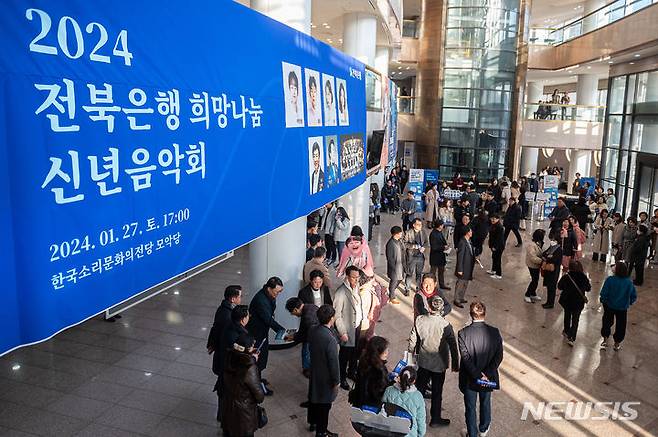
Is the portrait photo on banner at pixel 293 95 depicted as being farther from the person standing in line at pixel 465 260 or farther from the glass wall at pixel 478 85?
the glass wall at pixel 478 85

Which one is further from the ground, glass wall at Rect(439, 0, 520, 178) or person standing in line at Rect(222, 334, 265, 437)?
glass wall at Rect(439, 0, 520, 178)

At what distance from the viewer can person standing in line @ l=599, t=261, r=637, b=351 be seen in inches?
297

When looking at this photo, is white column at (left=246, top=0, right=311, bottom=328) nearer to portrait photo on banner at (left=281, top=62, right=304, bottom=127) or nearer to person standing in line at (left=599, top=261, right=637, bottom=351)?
portrait photo on banner at (left=281, top=62, right=304, bottom=127)

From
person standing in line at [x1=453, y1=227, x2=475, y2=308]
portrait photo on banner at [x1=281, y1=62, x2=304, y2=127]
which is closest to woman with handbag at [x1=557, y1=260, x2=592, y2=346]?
person standing in line at [x1=453, y1=227, x2=475, y2=308]

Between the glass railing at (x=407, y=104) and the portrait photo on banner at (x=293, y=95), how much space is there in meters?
22.6

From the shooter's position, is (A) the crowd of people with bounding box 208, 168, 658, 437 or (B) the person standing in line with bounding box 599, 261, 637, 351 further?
(B) the person standing in line with bounding box 599, 261, 637, 351

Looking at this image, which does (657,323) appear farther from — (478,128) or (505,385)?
(478,128)

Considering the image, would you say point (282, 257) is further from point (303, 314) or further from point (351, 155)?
point (351, 155)

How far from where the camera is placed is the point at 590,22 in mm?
22000

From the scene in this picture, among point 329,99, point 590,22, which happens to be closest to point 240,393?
point 329,99

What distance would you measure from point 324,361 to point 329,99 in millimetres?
3660

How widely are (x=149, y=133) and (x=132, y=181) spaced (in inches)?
13.2

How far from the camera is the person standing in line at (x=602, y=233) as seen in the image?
13055mm

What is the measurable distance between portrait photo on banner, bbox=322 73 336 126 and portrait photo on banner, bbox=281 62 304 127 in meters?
1.00
